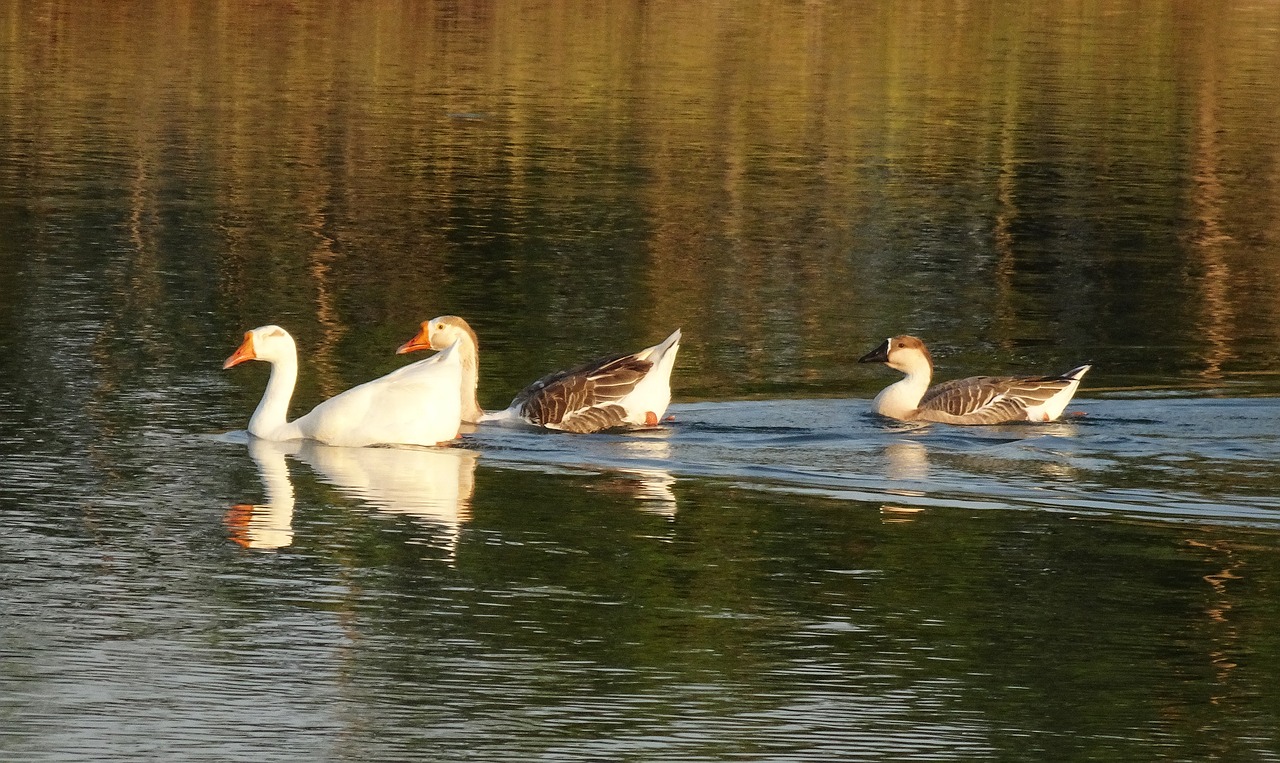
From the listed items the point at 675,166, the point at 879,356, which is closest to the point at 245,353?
the point at 879,356

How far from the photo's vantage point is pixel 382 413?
49.1ft

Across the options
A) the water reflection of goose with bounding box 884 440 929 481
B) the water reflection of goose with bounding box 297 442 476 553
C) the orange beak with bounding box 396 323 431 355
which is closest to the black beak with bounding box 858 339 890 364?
the water reflection of goose with bounding box 884 440 929 481

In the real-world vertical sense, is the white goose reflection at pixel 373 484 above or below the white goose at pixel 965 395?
below

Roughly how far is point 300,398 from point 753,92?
25.5m

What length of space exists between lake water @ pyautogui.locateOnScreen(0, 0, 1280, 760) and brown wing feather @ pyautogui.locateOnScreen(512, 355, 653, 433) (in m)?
0.24

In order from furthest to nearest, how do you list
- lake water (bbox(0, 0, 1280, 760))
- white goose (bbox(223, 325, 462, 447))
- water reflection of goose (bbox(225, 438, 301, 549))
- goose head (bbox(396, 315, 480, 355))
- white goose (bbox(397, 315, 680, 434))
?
goose head (bbox(396, 315, 480, 355)), white goose (bbox(397, 315, 680, 434)), white goose (bbox(223, 325, 462, 447)), water reflection of goose (bbox(225, 438, 301, 549)), lake water (bbox(0, 0, 1280, 760))

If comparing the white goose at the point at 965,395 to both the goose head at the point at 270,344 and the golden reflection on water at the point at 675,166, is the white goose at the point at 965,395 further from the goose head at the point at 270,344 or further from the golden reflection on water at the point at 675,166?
the goose head at the point at 270,344

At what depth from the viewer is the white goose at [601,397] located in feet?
51.7

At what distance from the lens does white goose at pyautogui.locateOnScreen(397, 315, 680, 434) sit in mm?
15766

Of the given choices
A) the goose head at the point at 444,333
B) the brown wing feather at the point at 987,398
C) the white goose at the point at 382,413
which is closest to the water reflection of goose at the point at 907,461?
the brown wing feather at the point at 987,398

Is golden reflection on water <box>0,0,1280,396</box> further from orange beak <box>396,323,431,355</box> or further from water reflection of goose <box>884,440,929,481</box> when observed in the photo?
water reflection of goose <box>884,440,929,481</box>

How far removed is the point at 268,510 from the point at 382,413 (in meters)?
2.18

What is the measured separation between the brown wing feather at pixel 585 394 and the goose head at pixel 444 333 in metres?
0.91

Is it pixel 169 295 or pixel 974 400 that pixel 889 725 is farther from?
pixel 169 295
